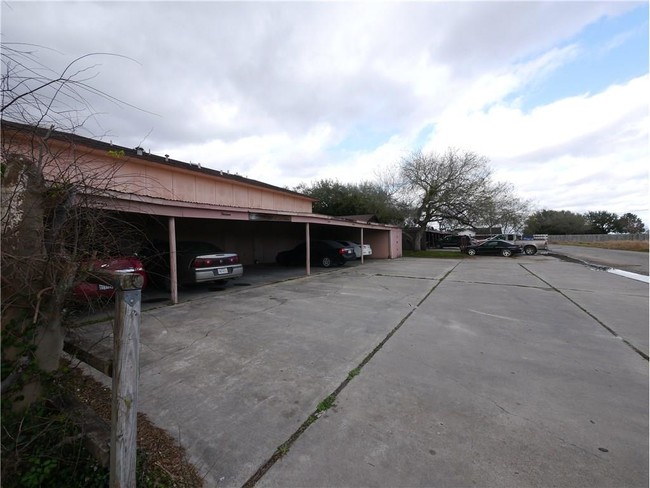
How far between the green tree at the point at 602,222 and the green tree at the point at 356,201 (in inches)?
2653

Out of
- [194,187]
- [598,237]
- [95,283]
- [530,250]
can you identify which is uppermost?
[194,187]

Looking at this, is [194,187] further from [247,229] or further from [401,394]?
[401,394]

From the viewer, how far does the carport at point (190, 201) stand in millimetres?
2209

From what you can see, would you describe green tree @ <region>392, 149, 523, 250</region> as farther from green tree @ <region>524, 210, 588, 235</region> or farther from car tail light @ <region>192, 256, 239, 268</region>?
green tree @ <region>524, 210, 588, 235</region>

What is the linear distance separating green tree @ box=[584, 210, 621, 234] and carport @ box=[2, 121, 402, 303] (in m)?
73.4

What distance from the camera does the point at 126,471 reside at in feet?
5.54

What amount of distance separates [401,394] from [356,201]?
25925 mm

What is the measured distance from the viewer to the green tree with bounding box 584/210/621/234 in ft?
224

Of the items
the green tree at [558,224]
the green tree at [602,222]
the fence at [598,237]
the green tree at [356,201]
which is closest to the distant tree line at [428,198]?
the green tree at [356,201]

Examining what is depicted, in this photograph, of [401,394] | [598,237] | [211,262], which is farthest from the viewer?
[598,237]

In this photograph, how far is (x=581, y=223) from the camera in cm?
6494

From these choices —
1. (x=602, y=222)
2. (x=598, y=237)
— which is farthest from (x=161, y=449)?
(x=602, y=222)

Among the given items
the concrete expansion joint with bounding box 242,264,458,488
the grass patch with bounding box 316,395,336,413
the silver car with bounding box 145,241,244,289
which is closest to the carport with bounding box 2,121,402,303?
the silver car with bounding box 145,241,244,289

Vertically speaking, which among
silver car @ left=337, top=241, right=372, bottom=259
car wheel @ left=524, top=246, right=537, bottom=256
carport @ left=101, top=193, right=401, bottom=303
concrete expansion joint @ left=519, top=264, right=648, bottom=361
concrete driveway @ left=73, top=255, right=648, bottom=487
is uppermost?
carport @ left=101, top=193, right=401, bottom=303
